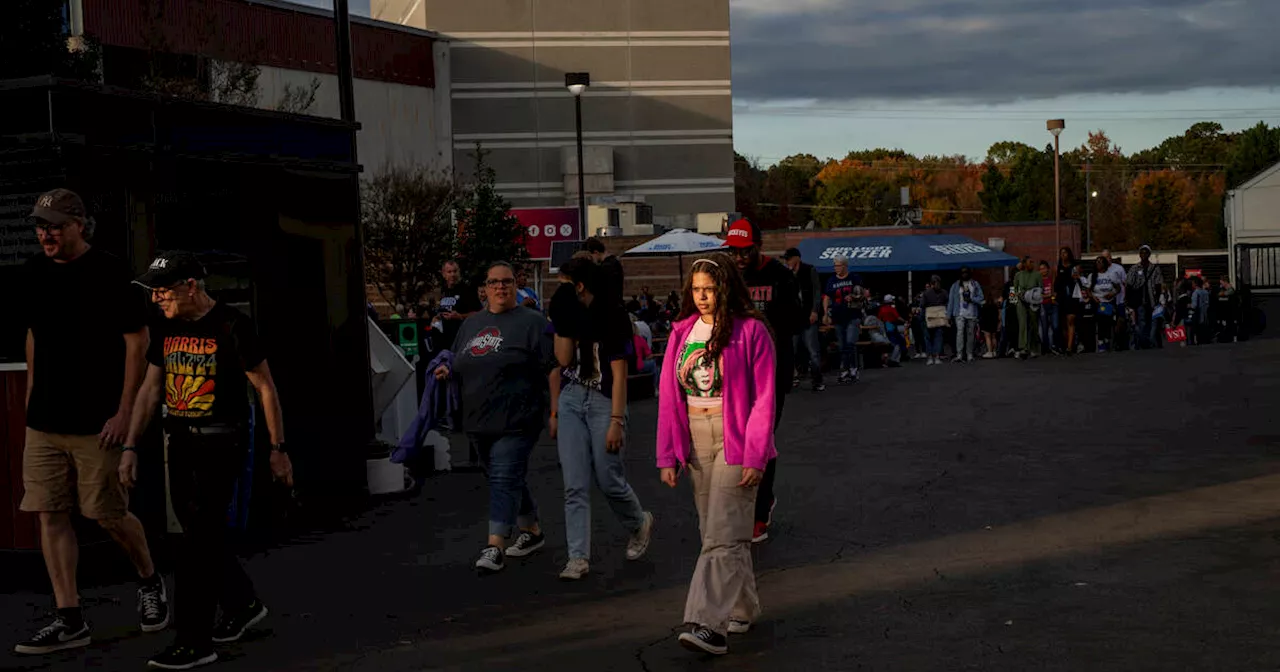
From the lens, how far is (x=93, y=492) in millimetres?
7238

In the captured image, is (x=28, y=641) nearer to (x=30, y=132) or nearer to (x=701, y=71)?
(x=30, y=132)

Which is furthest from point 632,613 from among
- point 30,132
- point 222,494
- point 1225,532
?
point 30,132

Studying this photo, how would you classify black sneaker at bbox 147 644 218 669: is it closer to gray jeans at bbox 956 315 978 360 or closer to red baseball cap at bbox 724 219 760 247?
red baseball cap at bbox 724 219 760 247

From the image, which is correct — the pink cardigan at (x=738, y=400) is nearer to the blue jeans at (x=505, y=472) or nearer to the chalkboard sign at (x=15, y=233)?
the blue jeans at (x=505, y=472)

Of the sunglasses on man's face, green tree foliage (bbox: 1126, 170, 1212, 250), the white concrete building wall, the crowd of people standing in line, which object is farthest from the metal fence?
green tree foliage (bbox: 1126, 170, 1212, 250)

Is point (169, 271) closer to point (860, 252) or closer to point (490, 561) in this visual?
point (490, 561)

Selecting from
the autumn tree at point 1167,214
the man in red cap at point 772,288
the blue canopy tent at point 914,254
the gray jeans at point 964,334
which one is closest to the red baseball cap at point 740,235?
the man in red cap at point 772,288

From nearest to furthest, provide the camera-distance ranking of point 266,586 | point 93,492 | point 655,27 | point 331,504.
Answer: point 93,492 < point 266,586 < point 331,504 < point 655,27

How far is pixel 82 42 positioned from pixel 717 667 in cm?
1803

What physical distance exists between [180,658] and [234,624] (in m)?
0.56

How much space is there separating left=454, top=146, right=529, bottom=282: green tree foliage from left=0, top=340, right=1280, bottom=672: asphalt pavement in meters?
14.9

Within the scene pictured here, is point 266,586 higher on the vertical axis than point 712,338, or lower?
lower

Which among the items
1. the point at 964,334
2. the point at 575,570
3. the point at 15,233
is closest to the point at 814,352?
the point at 964,334

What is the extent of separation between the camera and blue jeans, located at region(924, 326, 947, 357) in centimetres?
2933
